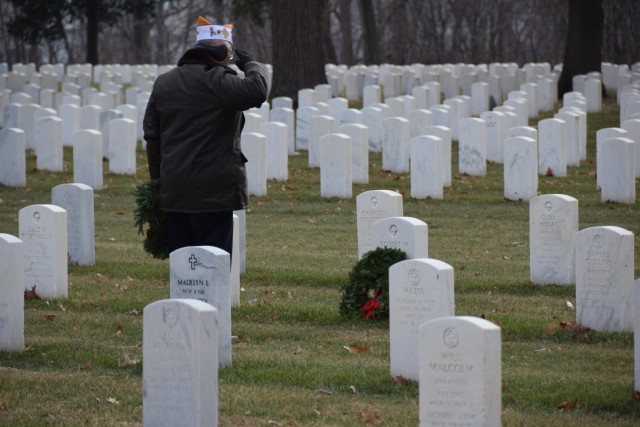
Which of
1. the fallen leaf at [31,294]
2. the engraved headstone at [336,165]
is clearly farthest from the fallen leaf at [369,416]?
the engraved headstone at [336,165]

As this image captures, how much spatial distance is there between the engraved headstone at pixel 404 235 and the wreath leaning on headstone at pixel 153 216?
156 cm

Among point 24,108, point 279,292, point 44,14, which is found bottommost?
point 279,292

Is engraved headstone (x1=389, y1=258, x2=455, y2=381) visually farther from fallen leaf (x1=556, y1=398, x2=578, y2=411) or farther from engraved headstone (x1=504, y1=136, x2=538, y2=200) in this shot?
engraved headstone (x1=504, y1=136, x2=538, y2=200)

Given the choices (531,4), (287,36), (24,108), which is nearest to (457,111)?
(287,36)

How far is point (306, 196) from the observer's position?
54.2ft

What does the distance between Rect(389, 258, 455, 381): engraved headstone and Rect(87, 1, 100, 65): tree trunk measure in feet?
119

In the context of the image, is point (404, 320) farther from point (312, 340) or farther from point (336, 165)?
point (336, 165)

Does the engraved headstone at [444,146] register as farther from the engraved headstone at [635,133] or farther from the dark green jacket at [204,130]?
the dark green jacket at [204,130]

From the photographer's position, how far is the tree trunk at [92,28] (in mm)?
41844

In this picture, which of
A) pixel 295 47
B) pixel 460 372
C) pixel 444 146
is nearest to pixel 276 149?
pixel 444 146

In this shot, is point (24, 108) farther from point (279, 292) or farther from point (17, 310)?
point (17, 310)

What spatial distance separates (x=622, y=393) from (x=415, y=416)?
1.26m

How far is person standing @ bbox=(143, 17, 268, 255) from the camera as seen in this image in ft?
25.8

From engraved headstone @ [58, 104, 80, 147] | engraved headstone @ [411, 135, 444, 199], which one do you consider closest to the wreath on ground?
engraved headstone @ [411, 135, 444, 199]
